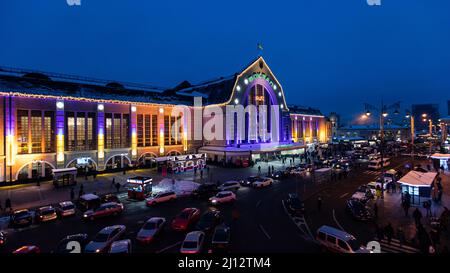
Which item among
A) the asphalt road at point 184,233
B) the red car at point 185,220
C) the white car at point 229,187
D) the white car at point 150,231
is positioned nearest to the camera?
the asphalt road at point 184,233

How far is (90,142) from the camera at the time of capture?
38.9m

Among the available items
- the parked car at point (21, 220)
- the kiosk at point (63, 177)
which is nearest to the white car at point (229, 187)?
the parked car at point (21, 220)

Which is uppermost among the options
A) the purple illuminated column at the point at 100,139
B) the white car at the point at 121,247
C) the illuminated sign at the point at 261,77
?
the illuminated sign at the point at 261,77

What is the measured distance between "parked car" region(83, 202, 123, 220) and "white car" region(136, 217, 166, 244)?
19.3 ft

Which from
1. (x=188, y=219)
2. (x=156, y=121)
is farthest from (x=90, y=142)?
(x=188, y=219)

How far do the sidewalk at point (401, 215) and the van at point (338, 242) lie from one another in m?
5.19

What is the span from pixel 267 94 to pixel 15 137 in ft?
155

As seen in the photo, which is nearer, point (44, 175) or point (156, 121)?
point (44, 175)

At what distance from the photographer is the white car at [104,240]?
540 inches

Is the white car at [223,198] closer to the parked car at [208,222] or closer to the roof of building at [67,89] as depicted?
the parked car at [208,222]

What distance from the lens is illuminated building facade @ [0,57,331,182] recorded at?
32.8m

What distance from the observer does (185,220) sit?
57.1 ft

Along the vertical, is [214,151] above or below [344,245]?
above
